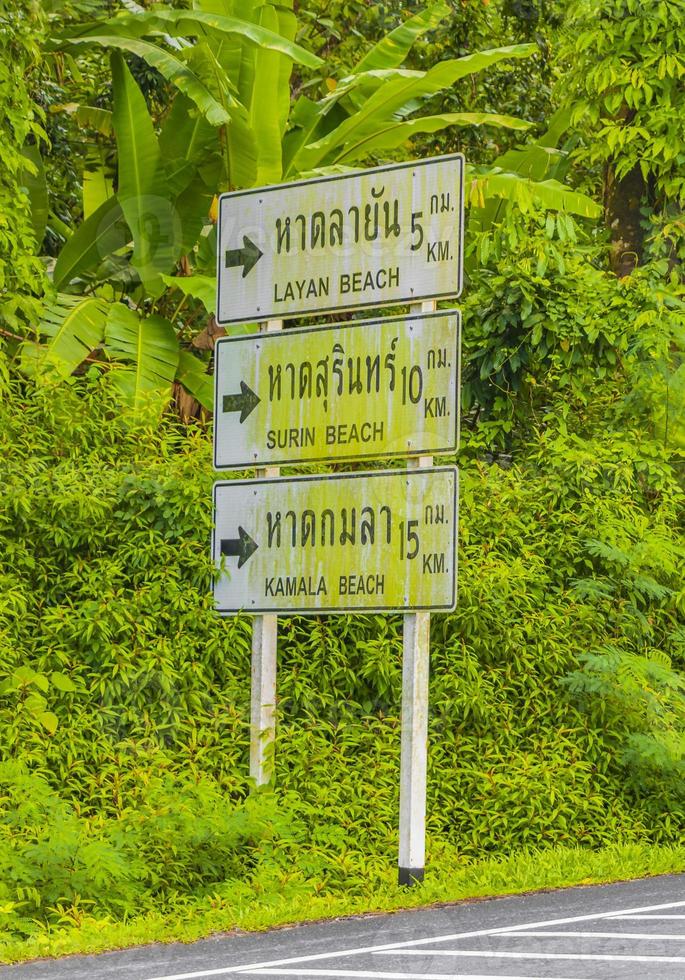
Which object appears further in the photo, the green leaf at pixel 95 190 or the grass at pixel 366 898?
the green leaf at pixel 95 190

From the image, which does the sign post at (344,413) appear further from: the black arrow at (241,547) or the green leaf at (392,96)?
the green leaf at (392,96)

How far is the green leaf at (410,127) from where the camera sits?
12984 mm

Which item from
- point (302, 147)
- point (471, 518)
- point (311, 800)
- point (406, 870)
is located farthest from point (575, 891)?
point (302, 147)

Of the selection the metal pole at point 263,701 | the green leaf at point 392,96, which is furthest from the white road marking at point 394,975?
the green leaf at point 392,96

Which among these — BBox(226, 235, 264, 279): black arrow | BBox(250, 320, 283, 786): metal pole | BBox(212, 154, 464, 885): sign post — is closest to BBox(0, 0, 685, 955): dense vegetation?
BBox(250, 320, 283, 786): metal pole

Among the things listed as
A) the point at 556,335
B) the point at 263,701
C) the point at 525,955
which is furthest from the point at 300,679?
the point at 556,335

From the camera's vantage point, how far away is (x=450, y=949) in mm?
5785

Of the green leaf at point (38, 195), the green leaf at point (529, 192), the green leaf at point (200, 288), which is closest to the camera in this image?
the green leaf at point (200, 288)

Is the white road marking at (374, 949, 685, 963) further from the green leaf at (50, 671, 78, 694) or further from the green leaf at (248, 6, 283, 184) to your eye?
the green leaf at (248, 6, 283, 184)

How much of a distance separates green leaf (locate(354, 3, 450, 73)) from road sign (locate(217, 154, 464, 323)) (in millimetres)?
5728

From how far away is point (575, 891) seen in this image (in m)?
7.25

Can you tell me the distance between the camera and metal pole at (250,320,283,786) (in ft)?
27.5

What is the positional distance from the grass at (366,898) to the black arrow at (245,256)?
3.68 meters

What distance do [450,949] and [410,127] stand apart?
357 inches
